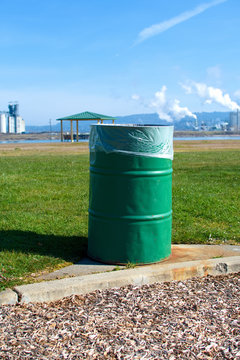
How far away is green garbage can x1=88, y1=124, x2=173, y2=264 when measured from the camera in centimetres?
473

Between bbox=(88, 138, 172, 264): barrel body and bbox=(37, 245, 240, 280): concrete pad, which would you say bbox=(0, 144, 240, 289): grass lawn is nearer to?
bbox=(37, 245, 240, 280): concrete pad

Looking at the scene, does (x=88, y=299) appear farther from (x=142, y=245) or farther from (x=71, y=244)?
(x=71, y=244)

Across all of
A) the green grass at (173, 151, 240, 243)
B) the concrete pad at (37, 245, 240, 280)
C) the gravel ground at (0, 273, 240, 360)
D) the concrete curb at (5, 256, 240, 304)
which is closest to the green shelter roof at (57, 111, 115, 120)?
the green grass at (173, 151, 240, 243)

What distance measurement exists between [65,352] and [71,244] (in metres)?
2.61

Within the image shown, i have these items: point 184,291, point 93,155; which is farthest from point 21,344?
point 93,155

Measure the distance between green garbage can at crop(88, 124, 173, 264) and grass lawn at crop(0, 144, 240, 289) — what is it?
60 centimetres

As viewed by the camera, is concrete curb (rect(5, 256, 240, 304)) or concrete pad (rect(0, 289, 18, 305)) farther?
concrete curb (rect(5, 256, 240, 304))

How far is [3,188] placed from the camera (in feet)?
33.2

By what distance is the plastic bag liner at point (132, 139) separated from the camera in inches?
185

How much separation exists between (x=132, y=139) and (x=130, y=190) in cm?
51

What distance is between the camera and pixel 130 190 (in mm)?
4734

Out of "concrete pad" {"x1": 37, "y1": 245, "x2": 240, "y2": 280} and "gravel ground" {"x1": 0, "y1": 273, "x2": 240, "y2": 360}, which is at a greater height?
"concrete pad" {"x1": 37, "y1": 245, "x2": 240, "y2": 280}

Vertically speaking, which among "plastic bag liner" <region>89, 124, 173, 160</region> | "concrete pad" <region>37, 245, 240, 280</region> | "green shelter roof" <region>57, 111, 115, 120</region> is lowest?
"concrete pad" <region>37, 245, 240, 280</region>

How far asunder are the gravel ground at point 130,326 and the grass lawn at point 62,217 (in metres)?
0.71
